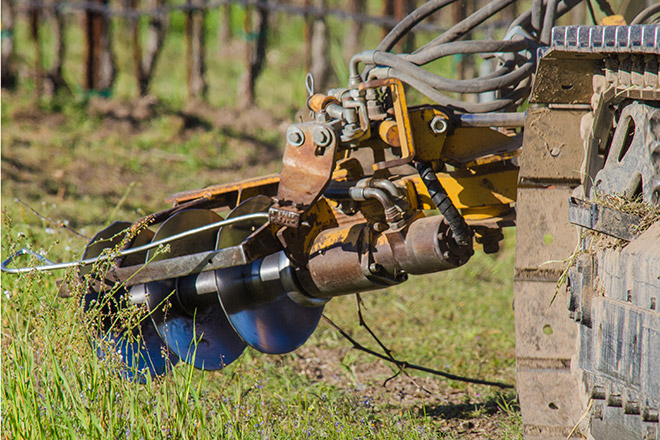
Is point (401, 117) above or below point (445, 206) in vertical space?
above

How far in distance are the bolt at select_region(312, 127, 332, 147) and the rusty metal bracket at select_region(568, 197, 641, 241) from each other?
91 centimetres

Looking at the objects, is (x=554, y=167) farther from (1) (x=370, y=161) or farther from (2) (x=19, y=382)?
(2) (x=19, y=382)

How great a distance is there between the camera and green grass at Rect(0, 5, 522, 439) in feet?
9.60

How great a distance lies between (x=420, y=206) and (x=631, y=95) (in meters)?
1.04

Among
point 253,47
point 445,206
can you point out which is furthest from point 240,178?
point 445,206

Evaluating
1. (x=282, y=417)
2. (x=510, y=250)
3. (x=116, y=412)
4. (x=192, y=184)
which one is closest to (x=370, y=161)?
(x=282, y=417)

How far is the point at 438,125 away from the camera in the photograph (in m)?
3.05

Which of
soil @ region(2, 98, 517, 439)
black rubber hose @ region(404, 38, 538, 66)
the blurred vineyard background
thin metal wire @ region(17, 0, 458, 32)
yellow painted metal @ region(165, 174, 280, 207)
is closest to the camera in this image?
the blurred vineyard background

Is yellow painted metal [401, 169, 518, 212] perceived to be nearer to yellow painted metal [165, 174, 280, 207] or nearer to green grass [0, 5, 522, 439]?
yellow painted metal [165, 174, 280, 207]

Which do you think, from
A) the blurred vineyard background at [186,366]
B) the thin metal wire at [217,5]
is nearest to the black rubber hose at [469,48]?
the blurred vineyard background at [186,366]

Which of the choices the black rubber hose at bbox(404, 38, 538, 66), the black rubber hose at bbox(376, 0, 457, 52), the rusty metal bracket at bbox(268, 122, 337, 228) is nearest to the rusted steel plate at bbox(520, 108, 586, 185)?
the black rubber hose at bbox(404, 38, 538, 66)

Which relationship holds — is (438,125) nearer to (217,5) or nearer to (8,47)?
(217,5)

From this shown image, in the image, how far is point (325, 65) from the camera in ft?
37.0

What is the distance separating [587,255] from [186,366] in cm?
207
